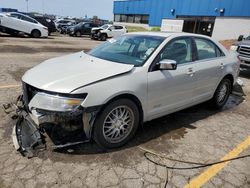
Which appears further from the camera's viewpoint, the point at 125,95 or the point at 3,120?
the point at 3,120

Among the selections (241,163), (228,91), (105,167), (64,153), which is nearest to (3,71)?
(64,153)

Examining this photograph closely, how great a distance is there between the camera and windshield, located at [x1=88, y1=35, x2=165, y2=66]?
154 inches

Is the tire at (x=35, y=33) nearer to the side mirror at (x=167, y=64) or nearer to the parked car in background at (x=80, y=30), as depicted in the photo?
the parked car in background at (x=80, y=30)

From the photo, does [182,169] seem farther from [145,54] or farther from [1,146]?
[1,146]

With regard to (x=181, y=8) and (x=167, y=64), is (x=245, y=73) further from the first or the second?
(x=181, y=8)

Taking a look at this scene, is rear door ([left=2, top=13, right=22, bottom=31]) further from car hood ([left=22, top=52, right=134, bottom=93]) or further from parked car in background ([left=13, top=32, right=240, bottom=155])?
car hood ([left=22, top=52, right=134, bottom=93])

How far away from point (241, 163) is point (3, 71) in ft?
22.8

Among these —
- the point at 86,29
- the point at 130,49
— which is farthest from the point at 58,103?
the point at 86,29

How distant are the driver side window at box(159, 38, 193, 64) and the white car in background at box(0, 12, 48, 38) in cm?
1823

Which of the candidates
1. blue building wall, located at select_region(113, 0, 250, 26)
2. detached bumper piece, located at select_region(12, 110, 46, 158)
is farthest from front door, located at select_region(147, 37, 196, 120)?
blue building wall, located at select_region(113, 0, 250, 26)

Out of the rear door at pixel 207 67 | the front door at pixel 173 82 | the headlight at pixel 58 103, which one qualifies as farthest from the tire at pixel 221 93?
the headlight at pixel 58 103

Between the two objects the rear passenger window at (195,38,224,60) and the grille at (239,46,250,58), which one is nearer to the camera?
the rear passenger window at (195,38,224,60)

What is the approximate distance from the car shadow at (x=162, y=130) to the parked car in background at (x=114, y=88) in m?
0.13

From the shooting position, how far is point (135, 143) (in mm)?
3816
